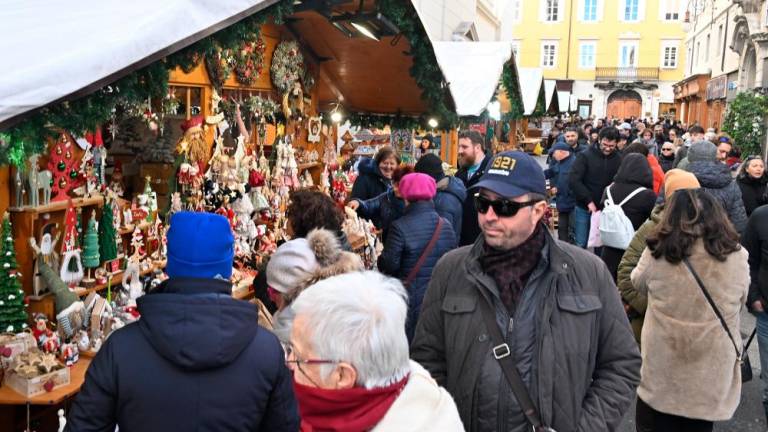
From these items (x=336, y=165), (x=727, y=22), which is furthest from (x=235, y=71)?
(x=727, y=22)

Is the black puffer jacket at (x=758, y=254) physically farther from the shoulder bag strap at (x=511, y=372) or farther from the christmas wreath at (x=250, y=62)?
the christmas wreath at (x=250, y=62)

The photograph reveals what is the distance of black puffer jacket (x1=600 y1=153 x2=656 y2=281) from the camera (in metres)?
6.72

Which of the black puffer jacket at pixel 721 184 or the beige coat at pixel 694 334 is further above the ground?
the black puffer jacket at pixel 721 184

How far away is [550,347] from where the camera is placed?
241 centimetres

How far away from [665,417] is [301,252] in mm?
2337

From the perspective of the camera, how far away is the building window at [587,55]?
170ft

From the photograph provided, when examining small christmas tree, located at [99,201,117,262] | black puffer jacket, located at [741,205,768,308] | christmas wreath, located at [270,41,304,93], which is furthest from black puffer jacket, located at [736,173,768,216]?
small christmas tree, located at [99,201,117,262]

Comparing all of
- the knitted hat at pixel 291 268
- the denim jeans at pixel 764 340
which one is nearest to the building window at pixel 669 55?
the denim jeans at pixel 764 340

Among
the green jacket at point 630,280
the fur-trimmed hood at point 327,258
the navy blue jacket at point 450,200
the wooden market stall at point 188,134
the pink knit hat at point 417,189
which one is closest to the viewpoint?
A: the fur-trimmed hood at point 327,258

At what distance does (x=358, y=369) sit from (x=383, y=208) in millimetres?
4587

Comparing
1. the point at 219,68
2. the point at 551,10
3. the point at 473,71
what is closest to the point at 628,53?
the point at 551,10

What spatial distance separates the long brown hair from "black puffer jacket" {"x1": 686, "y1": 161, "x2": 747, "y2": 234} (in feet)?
9.08

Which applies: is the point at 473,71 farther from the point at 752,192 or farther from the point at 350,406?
the point at 350,406

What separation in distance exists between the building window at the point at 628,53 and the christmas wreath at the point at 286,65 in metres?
49.1
